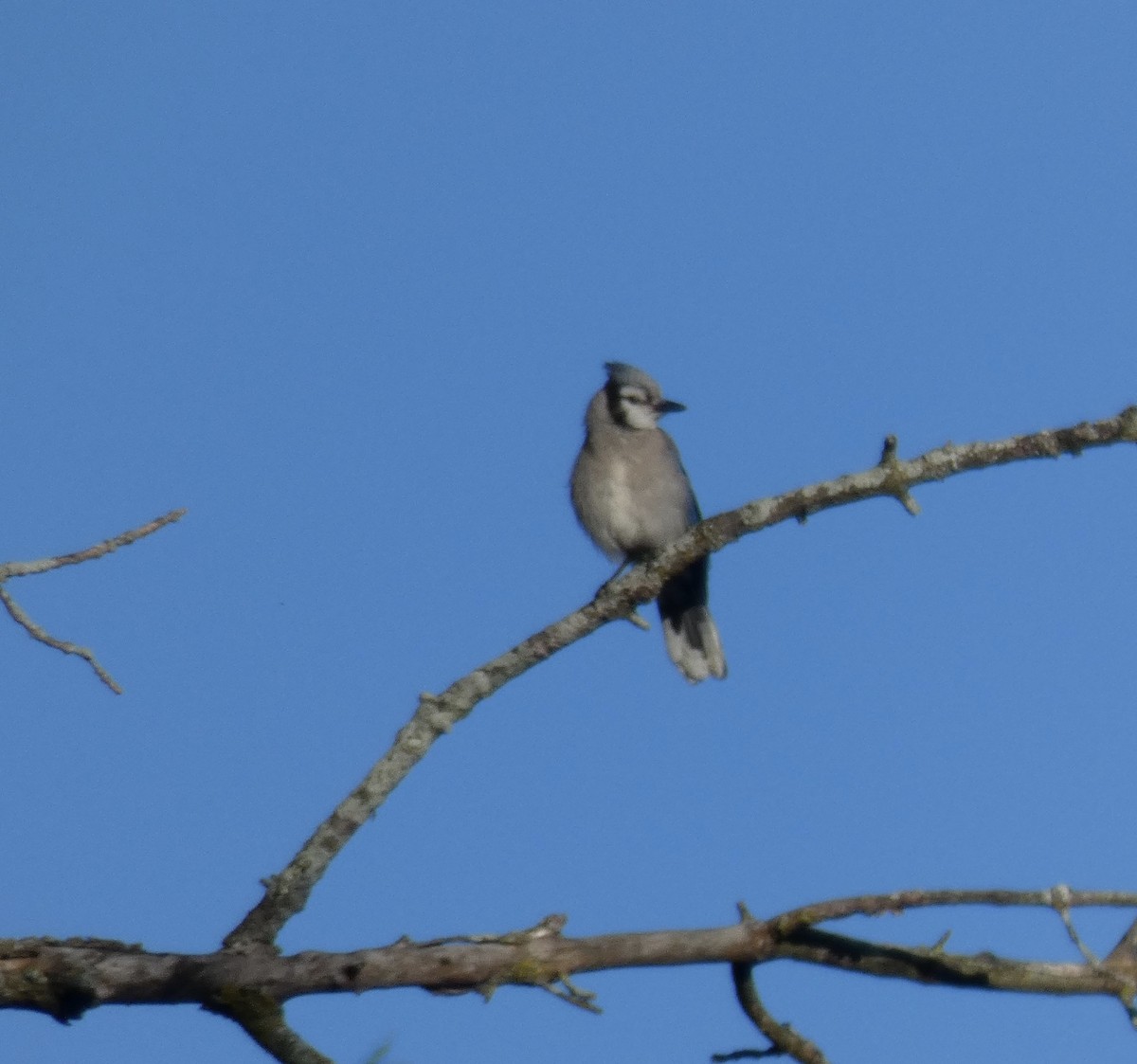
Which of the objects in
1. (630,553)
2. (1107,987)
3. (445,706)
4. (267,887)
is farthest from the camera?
(630,553)

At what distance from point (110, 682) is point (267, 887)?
672 millimetres

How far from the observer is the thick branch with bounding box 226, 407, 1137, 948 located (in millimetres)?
3760

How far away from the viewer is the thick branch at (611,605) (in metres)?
3.76

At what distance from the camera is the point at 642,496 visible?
874 centimetres

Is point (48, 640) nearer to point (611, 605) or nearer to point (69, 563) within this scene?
point (69, 563)

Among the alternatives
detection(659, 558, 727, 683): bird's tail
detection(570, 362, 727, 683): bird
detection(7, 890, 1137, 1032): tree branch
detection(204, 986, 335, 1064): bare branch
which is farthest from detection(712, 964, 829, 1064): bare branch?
detection(659, 558, 727, 683): bird's tail

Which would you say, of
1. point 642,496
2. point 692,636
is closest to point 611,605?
point 642,496

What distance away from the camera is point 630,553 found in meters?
8.90

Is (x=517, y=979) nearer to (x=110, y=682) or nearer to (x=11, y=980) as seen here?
(x=11, y=980)

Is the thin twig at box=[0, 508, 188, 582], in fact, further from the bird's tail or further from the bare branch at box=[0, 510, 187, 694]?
the bird's tail

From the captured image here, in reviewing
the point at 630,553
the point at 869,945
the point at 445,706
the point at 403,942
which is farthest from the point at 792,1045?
the point at 630,553

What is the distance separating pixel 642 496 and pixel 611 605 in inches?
148

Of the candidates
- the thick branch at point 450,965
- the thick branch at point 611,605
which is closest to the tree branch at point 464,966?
the thick branch at point 450,965

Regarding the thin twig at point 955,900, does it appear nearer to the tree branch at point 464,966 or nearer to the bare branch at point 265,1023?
the tree branch at point 464,966
